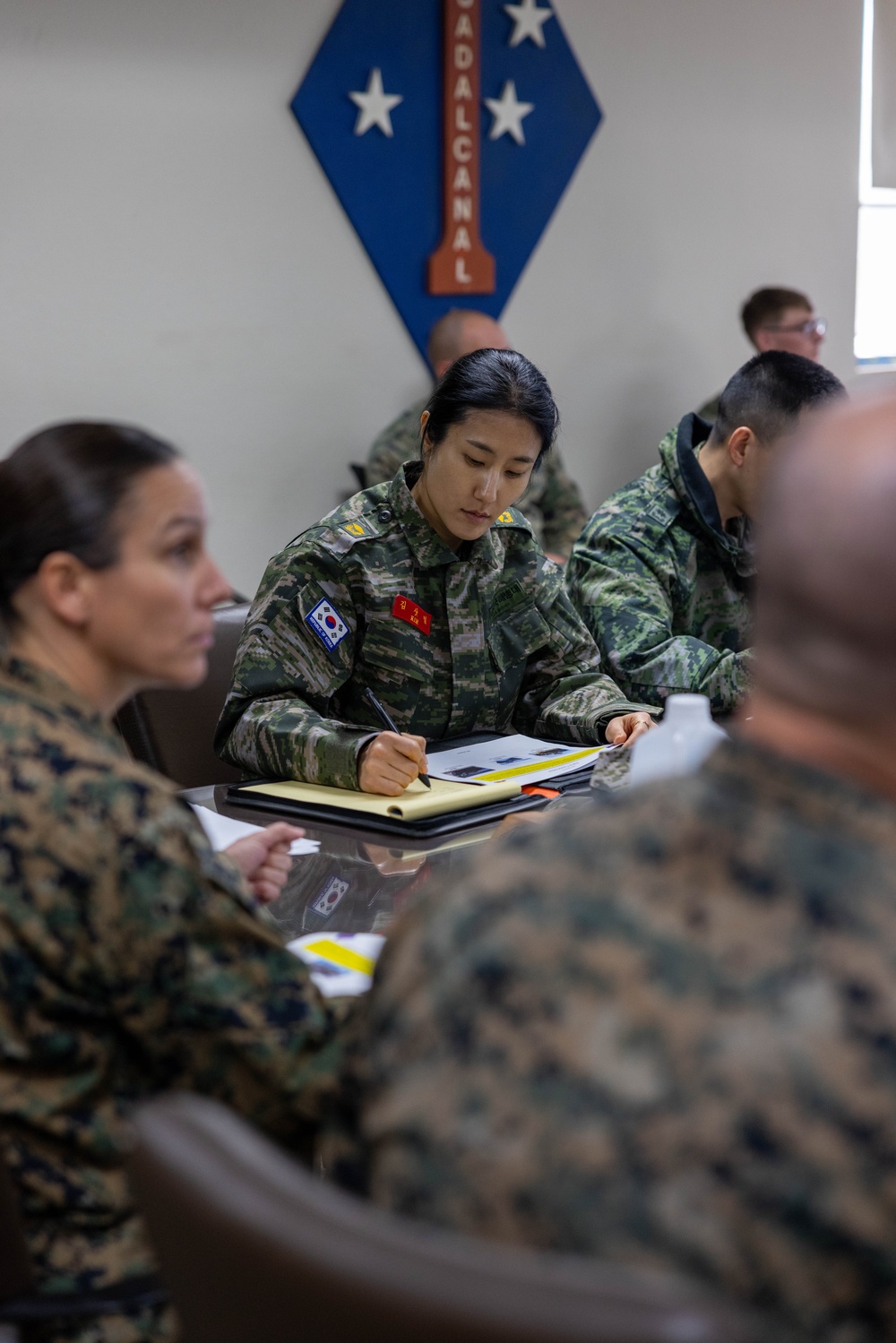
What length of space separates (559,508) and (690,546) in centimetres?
187

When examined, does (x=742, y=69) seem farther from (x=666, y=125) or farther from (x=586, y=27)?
(x=586, y=27)

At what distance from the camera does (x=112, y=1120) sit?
1.04 m

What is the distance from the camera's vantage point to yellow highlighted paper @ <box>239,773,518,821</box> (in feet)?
5.76

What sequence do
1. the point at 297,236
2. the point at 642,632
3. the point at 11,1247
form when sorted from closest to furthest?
the point at 11,1247 → the point at 642,632 → the point at 297,236

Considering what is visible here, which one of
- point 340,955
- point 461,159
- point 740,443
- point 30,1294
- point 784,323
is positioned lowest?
point 30,1294

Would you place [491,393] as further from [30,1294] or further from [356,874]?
[30,1294]

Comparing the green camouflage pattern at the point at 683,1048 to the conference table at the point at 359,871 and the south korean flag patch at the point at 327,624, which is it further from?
the south korean flag patch at the point at 327,624

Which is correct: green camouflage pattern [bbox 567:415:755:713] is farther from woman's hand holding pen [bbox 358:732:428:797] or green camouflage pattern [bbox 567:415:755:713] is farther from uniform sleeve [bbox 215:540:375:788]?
woman's hand holding pen [bbox 358:732:428:797]

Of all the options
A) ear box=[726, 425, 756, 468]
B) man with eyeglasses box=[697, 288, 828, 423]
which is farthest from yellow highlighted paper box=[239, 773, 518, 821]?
man with eyeglasses box=[697, 288, 828, 423]

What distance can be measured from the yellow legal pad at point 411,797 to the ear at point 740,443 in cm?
111

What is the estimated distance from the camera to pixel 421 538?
2293 millimetres

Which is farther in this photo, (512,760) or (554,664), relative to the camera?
(554,664)

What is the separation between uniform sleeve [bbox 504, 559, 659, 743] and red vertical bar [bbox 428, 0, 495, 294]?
2243 mm

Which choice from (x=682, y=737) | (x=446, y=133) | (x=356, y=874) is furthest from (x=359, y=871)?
(x=446, y=133)
